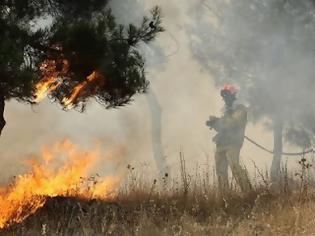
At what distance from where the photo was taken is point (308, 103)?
1309 cm

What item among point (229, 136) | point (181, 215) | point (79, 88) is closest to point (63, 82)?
point (79, 88)

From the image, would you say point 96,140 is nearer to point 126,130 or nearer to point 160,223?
point 126,130

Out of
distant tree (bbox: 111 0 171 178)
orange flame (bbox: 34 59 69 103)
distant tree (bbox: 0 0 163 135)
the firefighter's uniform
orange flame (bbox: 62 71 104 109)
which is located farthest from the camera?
distant tree (bbox: 111 0 171 178)

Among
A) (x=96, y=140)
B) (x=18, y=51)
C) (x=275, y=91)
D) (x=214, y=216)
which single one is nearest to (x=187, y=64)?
(x=96, y=140)

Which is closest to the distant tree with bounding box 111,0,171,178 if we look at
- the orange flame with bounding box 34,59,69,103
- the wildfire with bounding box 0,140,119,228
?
the wildfire with bounding box 0,140,119,228

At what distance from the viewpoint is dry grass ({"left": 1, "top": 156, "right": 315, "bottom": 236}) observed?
417 centimetres

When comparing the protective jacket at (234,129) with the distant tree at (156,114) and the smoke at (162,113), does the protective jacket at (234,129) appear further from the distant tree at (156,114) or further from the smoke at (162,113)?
the distant tree at (156,114)

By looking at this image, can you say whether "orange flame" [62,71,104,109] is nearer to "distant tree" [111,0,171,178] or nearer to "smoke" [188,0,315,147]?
"smoke" [188,0,315,147]

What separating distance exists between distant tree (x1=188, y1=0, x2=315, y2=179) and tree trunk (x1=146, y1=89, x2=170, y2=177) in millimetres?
4096

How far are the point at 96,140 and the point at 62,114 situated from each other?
5.04 ft

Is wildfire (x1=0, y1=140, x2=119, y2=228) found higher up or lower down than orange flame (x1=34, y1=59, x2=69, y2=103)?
lower down

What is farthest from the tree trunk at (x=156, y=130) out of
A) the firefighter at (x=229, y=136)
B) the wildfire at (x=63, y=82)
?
the wildfire at (x=63, y=82)

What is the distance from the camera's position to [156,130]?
1792cm

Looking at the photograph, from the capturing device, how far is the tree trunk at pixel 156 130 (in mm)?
17133
